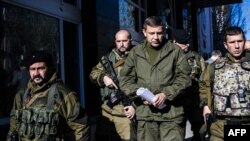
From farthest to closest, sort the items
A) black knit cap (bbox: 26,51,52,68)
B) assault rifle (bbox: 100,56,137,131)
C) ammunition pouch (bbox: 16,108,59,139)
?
assault rifle (bbox: 100,56,137,131)
black knit cap (bbox: 26,51,52,68)
ammunition pouch (bbox: 16,108,59,139)

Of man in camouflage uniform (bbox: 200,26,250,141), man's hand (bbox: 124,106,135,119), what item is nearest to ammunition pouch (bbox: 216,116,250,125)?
man in camouflage uniform (bbox: 200,26,250,141)

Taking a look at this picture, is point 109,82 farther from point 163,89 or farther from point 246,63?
point 246,63

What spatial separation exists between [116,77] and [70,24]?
2.40 m

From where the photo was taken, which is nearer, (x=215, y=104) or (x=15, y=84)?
(x=215, y=104)

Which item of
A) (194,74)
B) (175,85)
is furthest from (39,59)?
(194,74)

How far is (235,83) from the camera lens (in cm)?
416

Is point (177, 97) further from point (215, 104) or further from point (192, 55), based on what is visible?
point (192, 55)

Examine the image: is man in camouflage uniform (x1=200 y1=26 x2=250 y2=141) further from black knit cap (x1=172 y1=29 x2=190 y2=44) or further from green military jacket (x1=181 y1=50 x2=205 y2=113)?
black knit cap (x1=172 y1=29 x2=190 y2=44)

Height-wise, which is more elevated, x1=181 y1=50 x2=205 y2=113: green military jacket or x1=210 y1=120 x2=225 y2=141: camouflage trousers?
x1=181 y1=50 x2=205 y2=113: green military jacket

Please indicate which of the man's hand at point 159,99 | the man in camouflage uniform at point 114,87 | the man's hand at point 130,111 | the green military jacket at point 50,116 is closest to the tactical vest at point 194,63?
the man in camouflage uniform at point 114,87

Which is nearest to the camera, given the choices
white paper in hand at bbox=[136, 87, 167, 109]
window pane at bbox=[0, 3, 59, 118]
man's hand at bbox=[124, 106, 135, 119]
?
white paper in hand at bbox=[136, 87, 167, 109]

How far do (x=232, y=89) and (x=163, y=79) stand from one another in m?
0.67

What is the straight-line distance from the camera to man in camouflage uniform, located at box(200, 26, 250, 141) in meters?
4.15

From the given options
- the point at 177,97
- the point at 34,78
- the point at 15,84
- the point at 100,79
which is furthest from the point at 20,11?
the point at 177,97
